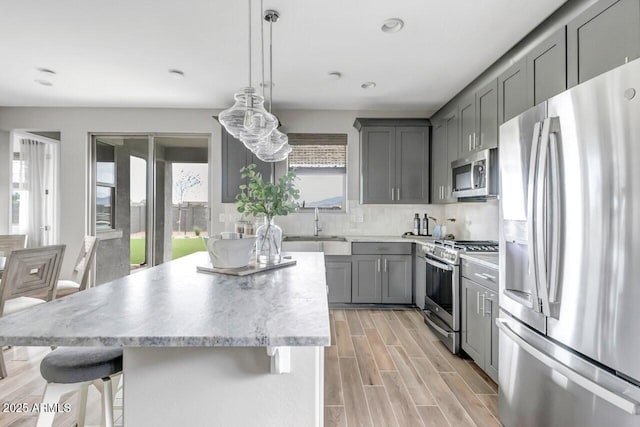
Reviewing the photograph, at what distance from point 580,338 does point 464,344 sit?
155 centimetres

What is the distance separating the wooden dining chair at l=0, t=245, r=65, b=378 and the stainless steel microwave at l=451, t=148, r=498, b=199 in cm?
341

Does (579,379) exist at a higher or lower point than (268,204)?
lower

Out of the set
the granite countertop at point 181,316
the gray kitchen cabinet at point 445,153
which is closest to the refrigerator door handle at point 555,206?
the granite countertop at point 181,316

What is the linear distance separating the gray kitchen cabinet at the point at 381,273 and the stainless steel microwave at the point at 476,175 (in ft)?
3.30

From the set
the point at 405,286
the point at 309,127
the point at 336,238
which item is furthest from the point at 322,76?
the point at 405,286

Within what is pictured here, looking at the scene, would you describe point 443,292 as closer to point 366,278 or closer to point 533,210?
point 366,278

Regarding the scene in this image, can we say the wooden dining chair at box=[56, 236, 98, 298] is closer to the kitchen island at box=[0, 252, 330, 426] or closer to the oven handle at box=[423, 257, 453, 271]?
the kitchen island at box=[0, 252, 330, 426]

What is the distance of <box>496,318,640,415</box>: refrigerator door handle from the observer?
1.08m

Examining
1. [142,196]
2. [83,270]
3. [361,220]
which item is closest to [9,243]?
[83,270]

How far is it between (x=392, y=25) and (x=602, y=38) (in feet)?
4.20

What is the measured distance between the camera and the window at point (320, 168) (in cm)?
452

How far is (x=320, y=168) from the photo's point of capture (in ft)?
15.2

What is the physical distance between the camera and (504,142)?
6.04 ft

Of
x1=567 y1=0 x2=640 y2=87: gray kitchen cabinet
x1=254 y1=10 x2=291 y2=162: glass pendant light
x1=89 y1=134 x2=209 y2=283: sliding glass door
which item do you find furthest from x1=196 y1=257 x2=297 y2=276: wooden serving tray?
x1=89 y1=134 x2=209 y2=283: sliding glass door
